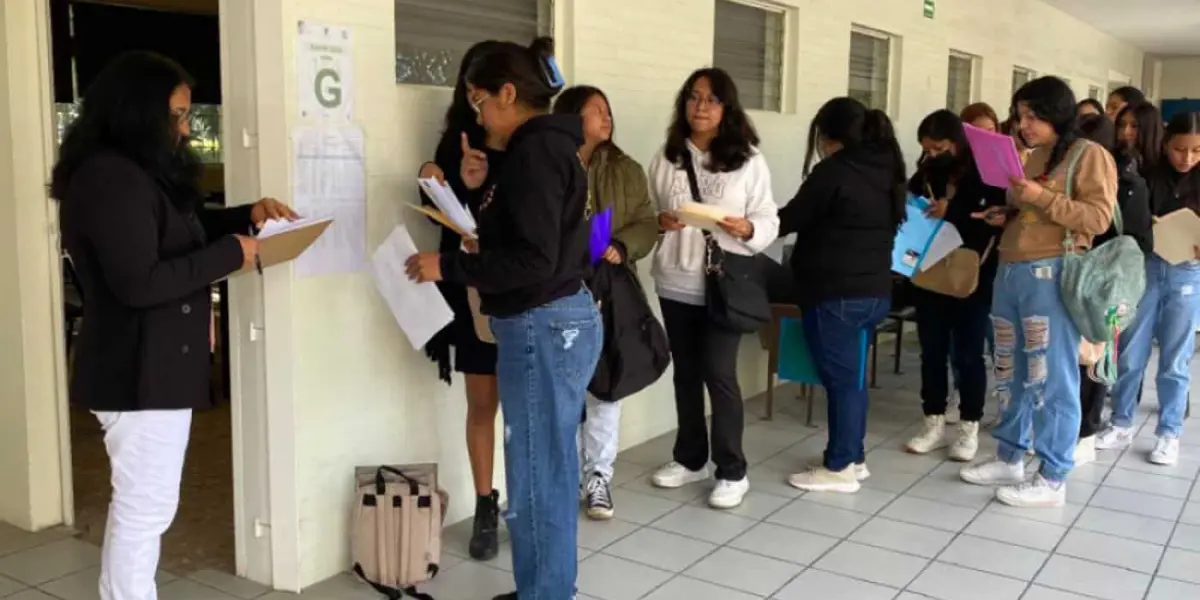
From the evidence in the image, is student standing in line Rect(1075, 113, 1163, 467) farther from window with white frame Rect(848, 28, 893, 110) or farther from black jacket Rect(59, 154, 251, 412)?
black jacket Rect(59, 154, 251, 412)

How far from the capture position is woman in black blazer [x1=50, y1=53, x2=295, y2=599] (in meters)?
2.20

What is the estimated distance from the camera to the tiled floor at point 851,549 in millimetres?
3061

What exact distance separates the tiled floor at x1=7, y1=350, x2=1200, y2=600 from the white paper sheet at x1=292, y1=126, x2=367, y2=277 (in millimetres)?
986

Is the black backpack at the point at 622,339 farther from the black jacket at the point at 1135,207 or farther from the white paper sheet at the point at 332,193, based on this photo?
the black jacket at the point at 1135,207

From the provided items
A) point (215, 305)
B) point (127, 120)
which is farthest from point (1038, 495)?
point (215, 305)

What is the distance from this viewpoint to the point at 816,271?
3.81 m

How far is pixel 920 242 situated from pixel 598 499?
177 centimetres

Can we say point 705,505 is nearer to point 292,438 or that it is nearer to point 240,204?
point 292,438

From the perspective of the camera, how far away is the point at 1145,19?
10.6 metres

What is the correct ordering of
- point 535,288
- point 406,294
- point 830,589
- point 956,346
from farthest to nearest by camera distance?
1. point 956,346
2. point 830,589
3. point 406,294
4. point 535,288

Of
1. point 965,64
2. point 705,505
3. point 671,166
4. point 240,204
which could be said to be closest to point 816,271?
point 671,166

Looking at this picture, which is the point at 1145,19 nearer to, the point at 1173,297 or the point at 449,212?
the point at 1173,297

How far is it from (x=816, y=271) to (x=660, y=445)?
47.6 inches

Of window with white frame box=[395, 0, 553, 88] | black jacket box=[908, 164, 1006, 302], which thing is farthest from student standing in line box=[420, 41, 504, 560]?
black jacket box=[908, 164, 1006, 302]
